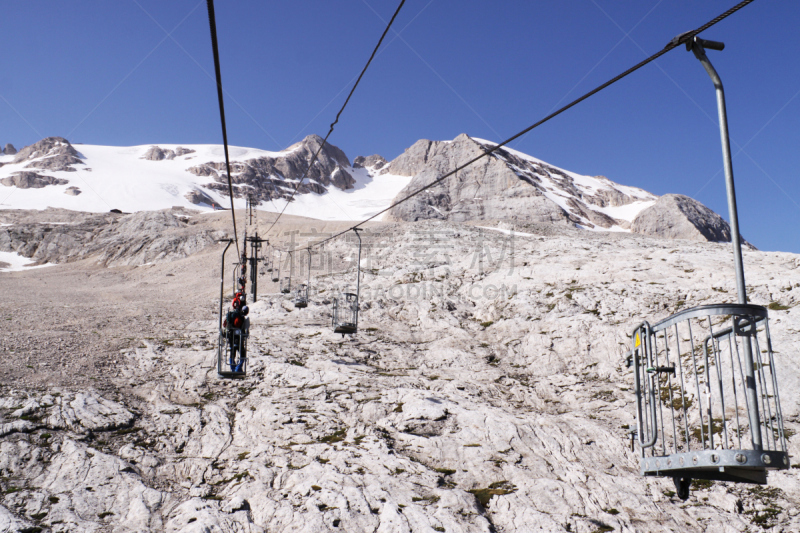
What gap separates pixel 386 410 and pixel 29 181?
215 meters

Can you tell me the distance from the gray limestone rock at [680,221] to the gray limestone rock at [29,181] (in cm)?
A: 20431

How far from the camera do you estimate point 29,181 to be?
182500mm

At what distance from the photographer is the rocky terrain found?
1216 cm

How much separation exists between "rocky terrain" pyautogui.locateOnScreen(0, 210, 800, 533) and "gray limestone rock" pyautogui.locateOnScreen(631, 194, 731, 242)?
135m

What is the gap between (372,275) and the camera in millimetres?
40344

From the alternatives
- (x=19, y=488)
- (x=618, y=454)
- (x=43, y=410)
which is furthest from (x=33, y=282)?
(x=618, y=454)

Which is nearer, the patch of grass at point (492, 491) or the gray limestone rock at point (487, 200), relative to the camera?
the patch of grass at point (492, 491)

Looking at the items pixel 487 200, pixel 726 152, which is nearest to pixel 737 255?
pixel 726 152

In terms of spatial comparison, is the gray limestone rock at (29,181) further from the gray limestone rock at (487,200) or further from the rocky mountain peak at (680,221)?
the rocky mountain peak at (680,221)

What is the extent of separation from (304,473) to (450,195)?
175m

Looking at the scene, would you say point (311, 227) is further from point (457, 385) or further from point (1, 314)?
point (457, 385)

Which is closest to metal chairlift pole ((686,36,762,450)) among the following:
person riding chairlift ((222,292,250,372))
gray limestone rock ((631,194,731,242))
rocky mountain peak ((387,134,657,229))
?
person riding chairlift ((222,292,250,372))

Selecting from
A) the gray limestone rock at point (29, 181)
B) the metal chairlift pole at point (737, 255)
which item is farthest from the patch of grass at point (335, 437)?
the gray limestone rock at point (29, 181)

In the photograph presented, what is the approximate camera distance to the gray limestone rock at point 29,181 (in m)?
181
